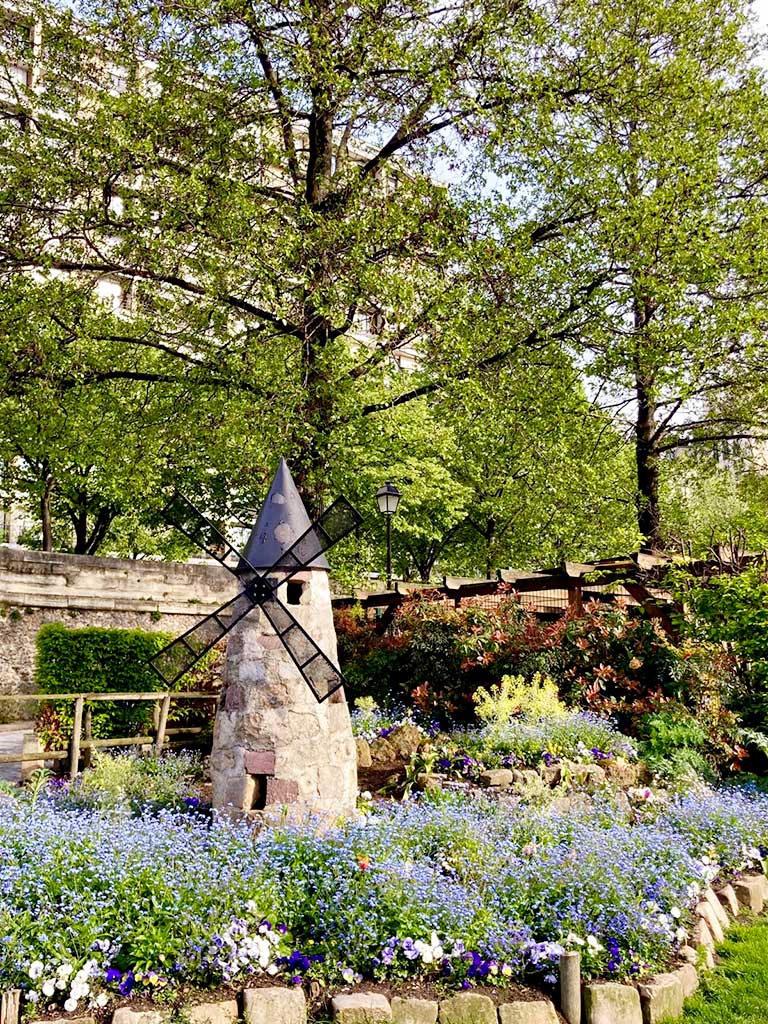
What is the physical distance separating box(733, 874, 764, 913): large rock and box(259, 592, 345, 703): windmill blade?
3.43m

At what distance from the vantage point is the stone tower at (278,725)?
20.7ft

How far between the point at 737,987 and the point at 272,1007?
2.91m

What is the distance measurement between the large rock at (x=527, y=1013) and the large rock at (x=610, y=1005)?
226 mm

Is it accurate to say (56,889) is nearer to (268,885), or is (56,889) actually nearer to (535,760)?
(268,885)

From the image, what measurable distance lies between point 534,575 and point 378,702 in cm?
280

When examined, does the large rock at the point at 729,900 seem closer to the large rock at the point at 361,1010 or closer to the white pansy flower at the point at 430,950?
the white pansy flower at the point at 430,950

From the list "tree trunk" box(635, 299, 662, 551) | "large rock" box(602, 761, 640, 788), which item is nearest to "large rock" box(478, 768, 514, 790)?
"large rock" box(602, 761, 640, 788)

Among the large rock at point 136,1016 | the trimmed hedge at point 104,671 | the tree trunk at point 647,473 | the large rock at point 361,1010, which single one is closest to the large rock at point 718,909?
the large rock at point 361,1010

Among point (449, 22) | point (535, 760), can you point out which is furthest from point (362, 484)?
point (535, 760)

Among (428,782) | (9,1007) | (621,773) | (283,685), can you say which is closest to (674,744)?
(621,773)

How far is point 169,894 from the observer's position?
4.84 metres

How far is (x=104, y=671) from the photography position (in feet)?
44.0

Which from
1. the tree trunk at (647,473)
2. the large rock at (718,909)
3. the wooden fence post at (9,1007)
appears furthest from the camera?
the tree trunk at (647,473)

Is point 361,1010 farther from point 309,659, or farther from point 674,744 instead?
point 674,744
